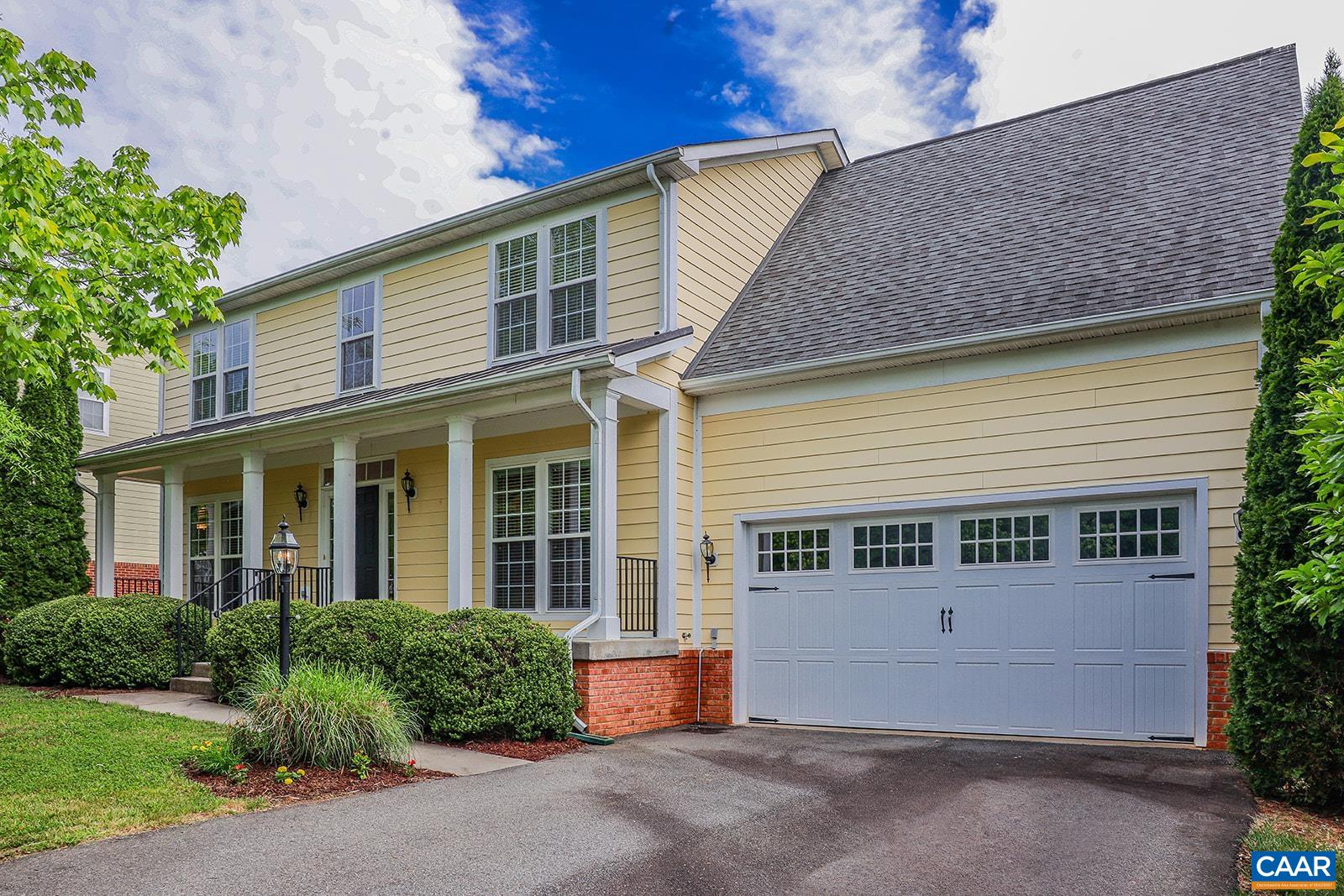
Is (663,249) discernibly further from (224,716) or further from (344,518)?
(224,716)

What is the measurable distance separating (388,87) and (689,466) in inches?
430

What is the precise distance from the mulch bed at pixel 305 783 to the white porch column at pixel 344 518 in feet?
15.2

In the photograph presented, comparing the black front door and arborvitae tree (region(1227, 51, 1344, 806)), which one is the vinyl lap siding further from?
the black front door

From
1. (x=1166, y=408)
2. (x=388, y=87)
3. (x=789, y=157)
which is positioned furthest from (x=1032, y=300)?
(x=388, y=87)

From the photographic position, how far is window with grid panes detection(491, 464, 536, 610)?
11.5 metres

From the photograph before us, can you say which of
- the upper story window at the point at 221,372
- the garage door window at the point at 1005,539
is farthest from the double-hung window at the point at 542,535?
the upper story window at the point at 221,372

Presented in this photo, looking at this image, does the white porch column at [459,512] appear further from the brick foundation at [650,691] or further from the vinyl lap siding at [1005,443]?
the vinyl lap siding at [1005,443]

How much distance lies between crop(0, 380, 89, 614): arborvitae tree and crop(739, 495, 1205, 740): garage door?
10312 millimetres

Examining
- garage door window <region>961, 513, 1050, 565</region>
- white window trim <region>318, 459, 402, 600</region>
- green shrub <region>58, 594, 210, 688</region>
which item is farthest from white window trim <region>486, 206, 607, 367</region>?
green shrub <region>58, 594, 210, 688</region>

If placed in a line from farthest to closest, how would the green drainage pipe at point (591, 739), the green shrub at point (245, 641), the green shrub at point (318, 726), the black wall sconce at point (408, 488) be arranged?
the black wall sconce at point (408, 488), the green shrub at point (245, 641), the green drainage pipe at point (591, 739), the green shrub at point (318, 726)

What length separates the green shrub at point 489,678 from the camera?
27.1ft

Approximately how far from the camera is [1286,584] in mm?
5898

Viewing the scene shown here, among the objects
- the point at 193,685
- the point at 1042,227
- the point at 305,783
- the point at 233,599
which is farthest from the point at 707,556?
the point at 233,599

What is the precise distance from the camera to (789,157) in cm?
1321
